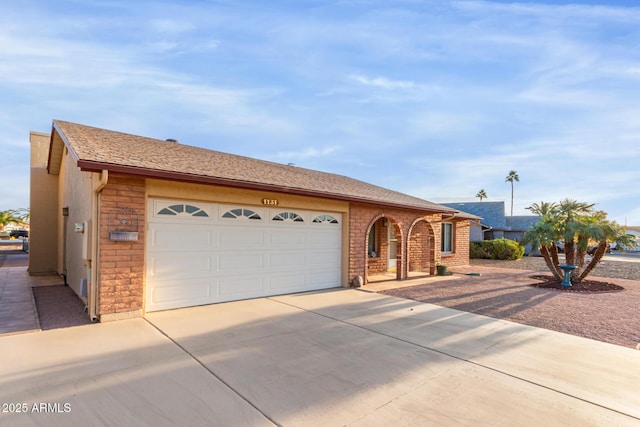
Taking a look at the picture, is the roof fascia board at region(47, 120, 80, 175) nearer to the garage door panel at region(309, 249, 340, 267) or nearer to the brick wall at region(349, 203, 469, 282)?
the garage door panel at region(309, 249, 340, 267)

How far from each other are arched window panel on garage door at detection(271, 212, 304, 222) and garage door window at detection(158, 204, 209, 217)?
2.00 meters

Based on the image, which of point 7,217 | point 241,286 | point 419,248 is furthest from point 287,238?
point 7,217

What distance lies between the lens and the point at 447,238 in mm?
17203

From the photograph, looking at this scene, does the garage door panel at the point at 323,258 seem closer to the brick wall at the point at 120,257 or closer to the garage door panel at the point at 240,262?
the garage door panel at the point at 240,262

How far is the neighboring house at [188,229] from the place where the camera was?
6.17 meters

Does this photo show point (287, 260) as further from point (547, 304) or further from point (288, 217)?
point (547, 304)

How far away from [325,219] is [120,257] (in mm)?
5590

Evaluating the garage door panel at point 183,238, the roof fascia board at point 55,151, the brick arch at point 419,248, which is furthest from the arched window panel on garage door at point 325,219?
the roof fascia board at point 55,151

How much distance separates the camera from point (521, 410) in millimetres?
3312

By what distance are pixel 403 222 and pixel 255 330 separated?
811 cm

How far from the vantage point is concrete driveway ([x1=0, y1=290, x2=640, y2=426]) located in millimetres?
3180

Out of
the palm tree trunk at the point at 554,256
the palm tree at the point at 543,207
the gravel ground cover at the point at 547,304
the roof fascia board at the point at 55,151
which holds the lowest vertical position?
the gravel ground cover at the point at 547,304

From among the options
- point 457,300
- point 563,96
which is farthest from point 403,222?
point 563,96

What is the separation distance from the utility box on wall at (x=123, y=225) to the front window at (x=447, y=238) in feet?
47.7
